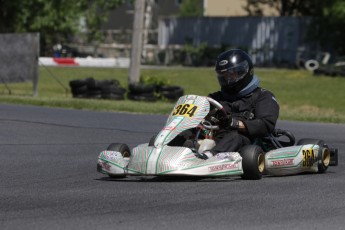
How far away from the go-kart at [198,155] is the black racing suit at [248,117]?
0.41 ft

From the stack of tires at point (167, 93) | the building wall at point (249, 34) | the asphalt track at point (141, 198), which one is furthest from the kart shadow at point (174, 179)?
the building wall at point (249, 34)

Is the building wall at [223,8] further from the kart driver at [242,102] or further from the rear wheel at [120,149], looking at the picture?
the rear wheel at [120,149]

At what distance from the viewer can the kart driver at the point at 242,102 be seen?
9.72 metres

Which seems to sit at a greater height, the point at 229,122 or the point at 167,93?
the point at 229,122

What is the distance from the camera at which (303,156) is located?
9781 mm

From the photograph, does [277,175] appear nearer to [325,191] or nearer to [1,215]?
[325,191]

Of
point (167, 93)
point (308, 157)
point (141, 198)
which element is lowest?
point (167, 93)

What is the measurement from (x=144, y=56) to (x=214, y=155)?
45.0 m

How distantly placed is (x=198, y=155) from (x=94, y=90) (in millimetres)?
14333

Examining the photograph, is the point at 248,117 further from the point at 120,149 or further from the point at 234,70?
the point at 120,149

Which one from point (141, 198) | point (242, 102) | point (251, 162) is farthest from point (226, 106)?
point (141, 198)

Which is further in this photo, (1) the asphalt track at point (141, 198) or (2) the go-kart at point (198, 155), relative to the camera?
(2) the go-kart at point (198, 155)

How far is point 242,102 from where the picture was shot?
10164mm

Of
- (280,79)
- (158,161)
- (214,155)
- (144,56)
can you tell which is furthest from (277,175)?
(144,56)
